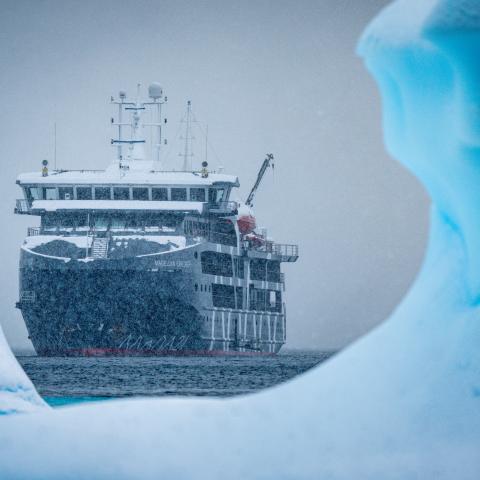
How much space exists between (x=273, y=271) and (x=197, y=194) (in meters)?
21.0

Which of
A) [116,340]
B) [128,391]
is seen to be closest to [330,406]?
[128,391]

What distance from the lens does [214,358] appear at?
68062mm

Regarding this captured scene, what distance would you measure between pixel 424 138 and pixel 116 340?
5699 centimetres

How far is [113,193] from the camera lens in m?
60.3

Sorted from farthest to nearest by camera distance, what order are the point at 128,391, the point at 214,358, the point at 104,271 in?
the point at 214,358 < the point at 104,271 < the point at 128,391

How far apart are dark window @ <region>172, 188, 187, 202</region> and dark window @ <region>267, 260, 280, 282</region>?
64.8ft

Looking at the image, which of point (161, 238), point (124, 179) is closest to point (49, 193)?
point (124, 179)

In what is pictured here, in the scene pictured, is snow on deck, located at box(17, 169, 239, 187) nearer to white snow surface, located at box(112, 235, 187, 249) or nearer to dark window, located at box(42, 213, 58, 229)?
dark window, located at box(42, 213, 58, 229)

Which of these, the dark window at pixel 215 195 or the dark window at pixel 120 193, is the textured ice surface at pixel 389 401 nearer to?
the dark window at pixel 120 193

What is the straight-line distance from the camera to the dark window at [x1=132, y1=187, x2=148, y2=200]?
59719 millimetres

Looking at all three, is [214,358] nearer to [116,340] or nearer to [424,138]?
[116,340]

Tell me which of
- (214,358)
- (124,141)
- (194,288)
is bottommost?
(214,358)

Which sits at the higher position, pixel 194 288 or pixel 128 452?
pixel 128 452

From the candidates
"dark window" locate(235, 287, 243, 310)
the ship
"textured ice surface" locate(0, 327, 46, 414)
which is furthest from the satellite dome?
"textured ice surface" locate(0, 327, 46, 414)
